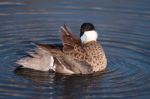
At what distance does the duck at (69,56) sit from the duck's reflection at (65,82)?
0.12m

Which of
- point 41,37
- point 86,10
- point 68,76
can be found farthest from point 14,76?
point 86,10

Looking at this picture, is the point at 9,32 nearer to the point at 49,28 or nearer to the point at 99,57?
the point at 49,28

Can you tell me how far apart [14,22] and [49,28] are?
80cm

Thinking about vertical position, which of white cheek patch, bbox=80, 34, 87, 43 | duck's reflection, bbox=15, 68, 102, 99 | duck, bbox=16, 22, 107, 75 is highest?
→ white cheek patch, bbox=80, 34, 87, 43

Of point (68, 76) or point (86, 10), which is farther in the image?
point (86, 10)

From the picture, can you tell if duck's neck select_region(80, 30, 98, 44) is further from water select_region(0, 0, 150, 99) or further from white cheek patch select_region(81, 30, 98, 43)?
water select_region(0, 0, 150, 99)

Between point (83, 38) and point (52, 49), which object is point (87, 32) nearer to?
point (83, 38)

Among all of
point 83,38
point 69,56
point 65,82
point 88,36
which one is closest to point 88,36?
point 88,36

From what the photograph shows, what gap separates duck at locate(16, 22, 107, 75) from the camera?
12500mm

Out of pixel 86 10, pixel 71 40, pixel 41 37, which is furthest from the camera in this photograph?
pixel 86 10

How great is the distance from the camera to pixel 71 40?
40.9 feet

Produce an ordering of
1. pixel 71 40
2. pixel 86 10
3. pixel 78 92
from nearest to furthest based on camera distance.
Result: 1. pixel 78 92
2. pixel 71 40
3. pixel 86 10

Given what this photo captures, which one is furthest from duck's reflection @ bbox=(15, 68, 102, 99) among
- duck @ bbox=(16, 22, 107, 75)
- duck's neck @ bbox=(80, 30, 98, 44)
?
duck's neck @ bbox=(80, 30, 98, 44)

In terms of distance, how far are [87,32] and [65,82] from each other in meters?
1.06
